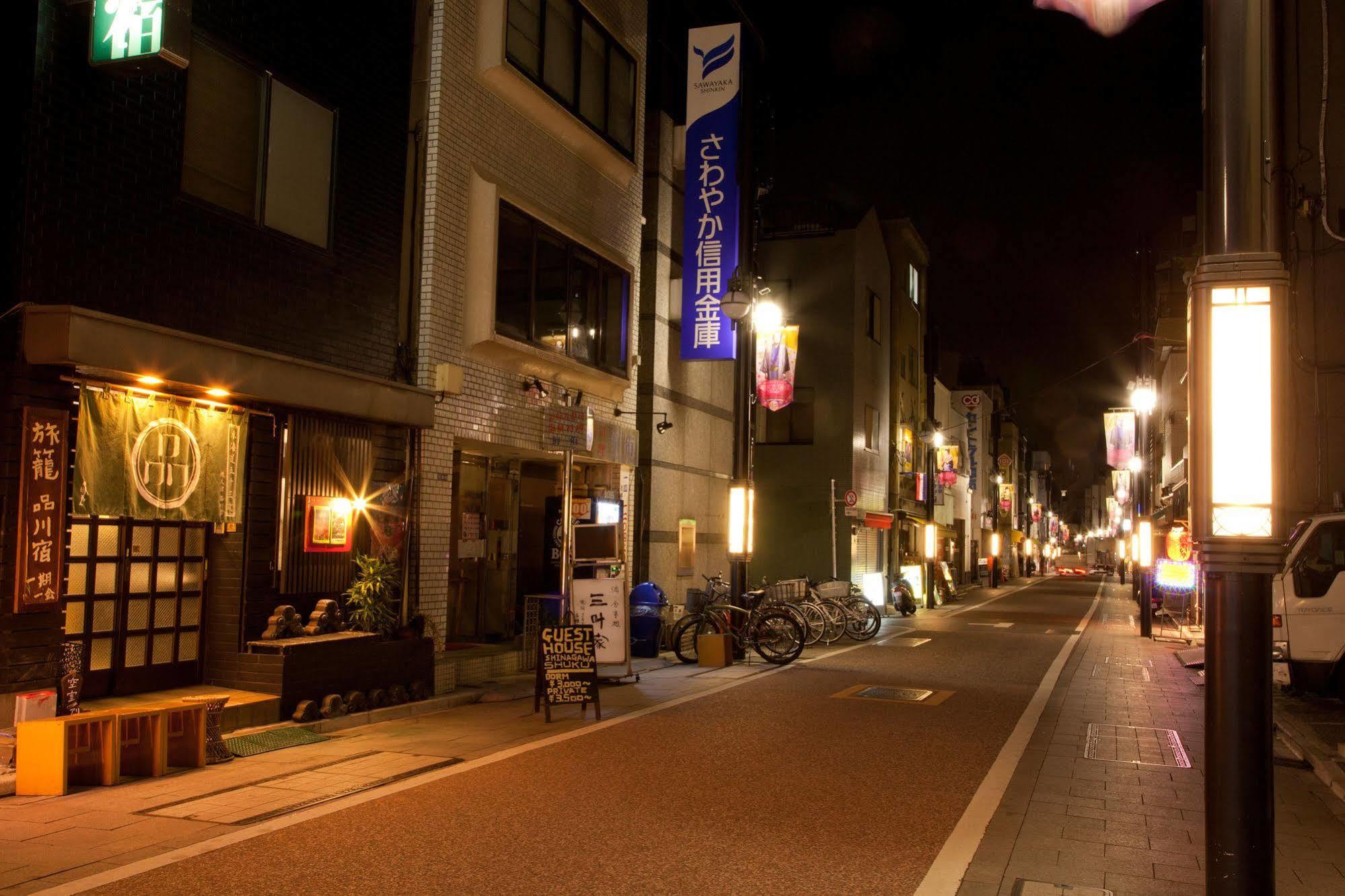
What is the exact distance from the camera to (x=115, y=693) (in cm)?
1019

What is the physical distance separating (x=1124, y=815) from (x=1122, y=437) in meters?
32.1

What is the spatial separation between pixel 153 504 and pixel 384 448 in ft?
11.6

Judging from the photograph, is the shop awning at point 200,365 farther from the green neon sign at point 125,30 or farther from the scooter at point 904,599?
the scooter at point 904,599

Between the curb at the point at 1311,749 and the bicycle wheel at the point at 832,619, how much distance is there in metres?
9.81

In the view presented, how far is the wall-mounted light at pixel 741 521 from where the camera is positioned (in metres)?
18.7

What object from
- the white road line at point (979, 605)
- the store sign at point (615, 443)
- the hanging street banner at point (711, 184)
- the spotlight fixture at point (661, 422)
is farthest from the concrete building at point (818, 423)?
the store sign at point (615, 443)

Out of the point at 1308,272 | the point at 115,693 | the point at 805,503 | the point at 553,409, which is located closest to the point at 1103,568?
the point at 805,503

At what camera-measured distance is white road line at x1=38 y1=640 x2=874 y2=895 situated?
19.3 ft

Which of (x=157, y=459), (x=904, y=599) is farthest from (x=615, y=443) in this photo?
(x=904, y=599)

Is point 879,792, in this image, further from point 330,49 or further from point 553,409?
point 330,49

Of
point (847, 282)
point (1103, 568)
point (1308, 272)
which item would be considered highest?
point (847, 282)

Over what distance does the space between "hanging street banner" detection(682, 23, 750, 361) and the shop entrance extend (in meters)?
10.7

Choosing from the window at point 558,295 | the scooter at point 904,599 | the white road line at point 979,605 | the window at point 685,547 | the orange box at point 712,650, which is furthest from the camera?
the white road line at point 979,605

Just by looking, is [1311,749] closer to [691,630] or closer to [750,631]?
[750,631]
